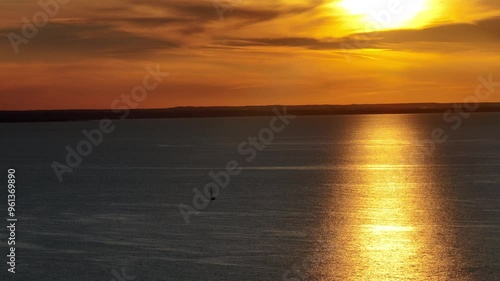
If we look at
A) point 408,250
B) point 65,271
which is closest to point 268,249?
point 408,250

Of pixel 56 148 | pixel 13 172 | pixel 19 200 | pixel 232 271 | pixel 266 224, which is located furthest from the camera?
pixel 56 148

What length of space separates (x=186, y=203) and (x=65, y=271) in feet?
94.1

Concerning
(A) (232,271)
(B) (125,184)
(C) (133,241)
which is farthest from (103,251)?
(B) (125,184)

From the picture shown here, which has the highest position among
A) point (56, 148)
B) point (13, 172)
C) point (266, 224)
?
point (266, 224)

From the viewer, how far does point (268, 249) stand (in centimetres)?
4841

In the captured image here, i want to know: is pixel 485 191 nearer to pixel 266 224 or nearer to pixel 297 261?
pixel 266 224

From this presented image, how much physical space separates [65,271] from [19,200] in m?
35.5

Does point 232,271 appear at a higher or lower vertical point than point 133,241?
higher

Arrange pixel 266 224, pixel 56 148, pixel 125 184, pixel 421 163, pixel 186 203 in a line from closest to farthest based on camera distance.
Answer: pixel 266 224 → pixel 186 203 → pixel 125 184 → pixel 421 163 → pixel 56 148

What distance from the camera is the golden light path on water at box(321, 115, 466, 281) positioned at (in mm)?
43781

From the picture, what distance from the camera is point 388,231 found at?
183ft

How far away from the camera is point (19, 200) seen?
77.6 meters

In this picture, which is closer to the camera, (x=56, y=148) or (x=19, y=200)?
(x=19, y=200)

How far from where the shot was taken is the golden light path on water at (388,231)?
43781 mm
